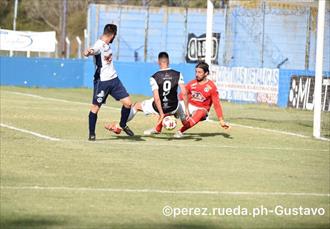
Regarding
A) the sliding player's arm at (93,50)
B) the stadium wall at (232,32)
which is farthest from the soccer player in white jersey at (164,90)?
the stadium wall at (232,32)

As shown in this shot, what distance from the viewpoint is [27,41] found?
47.8 metres

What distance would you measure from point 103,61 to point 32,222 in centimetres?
755

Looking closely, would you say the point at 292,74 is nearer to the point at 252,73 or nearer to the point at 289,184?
the point at 252,73

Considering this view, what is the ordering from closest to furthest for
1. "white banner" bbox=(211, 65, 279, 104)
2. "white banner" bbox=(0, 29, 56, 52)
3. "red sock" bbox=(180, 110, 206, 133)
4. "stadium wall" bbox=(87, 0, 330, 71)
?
"red sock" bbox=(180, 110, 206, 133)
"white banner" bbox=(211, 65, 279, 104)
"stadium wall" bbox=(87, 0, 330, 71)
"white banner" bbox=(0, 29, 56, 52)

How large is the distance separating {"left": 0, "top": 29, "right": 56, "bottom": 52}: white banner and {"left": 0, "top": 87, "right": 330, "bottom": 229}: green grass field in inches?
1082

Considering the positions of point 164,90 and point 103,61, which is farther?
point 164,90

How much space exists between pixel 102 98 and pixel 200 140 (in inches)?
81.8

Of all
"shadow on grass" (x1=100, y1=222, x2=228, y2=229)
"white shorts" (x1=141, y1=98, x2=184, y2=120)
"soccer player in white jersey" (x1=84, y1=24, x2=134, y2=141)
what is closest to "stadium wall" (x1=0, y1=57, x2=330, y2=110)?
"white shorts" (x1=141, y1=98, x2=184, y2=120)

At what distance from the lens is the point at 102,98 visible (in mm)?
16297

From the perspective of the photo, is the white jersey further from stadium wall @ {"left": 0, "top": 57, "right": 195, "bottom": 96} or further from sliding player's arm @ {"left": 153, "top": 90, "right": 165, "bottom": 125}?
stadium wall @ {"left": 0, "top": 57, "right": 195, "bottom": 96}

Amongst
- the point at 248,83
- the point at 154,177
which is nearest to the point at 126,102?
the point at 154,177

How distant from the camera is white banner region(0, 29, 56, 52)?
47.2 m

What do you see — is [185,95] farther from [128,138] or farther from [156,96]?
[128,138]

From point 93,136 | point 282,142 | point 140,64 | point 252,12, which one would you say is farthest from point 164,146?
point 252,12
